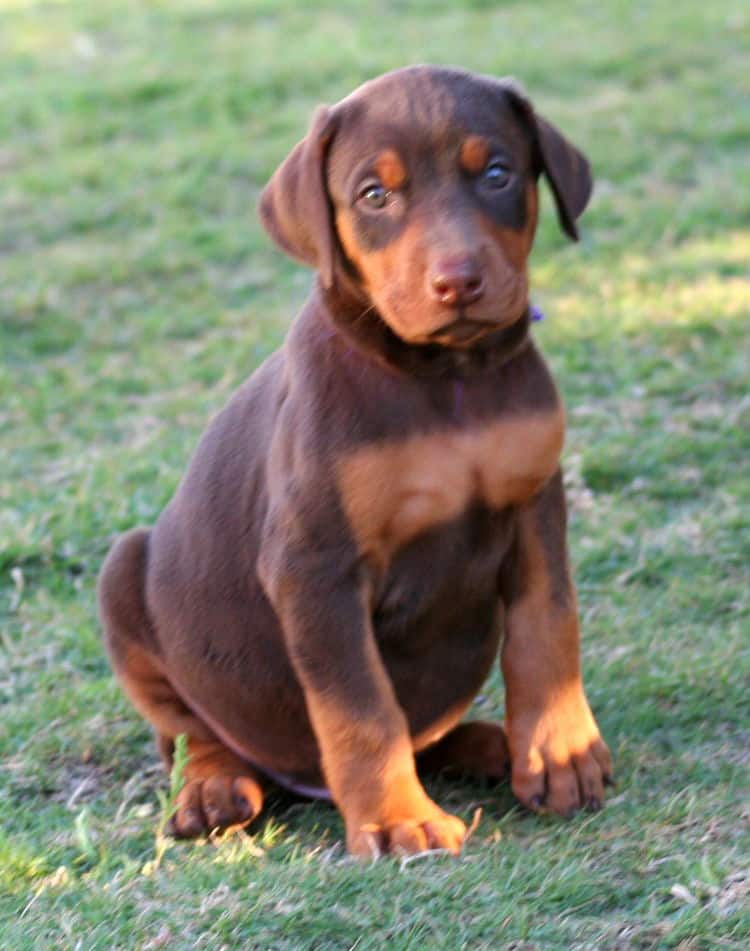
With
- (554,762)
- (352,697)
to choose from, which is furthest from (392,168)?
(554,762)

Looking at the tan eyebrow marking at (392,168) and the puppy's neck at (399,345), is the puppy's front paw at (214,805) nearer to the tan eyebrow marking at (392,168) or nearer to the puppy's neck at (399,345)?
the puppy's neck at (399,345)

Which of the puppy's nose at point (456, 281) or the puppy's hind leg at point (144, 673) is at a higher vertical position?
the puppy's nose at point (456, 281)

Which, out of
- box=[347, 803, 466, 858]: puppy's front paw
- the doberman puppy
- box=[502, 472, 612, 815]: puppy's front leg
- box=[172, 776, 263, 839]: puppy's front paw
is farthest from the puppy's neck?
box=[172, 776, 263, 839]: puppy's front paw

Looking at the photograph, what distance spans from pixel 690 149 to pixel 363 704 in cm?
636

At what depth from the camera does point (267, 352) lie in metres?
7.71

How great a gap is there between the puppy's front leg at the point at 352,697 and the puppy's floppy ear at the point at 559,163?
0.95 m

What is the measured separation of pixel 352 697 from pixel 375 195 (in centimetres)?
109

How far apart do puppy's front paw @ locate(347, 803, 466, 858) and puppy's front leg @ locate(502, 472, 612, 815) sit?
1.01 ft

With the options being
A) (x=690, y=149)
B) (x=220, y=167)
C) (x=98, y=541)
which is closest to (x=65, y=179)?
(x=220, y=167)

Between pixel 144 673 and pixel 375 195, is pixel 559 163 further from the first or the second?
pixel 144 673

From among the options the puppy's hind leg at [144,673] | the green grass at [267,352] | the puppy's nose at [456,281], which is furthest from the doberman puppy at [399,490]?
the green grass at [267,352]

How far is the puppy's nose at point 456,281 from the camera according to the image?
358 cm

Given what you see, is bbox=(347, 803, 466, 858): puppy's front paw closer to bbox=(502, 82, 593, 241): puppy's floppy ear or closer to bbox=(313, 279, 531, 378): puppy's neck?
bbox=(313, 279, 531, 378): puppy's neck

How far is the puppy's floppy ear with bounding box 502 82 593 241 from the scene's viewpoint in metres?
3.93
